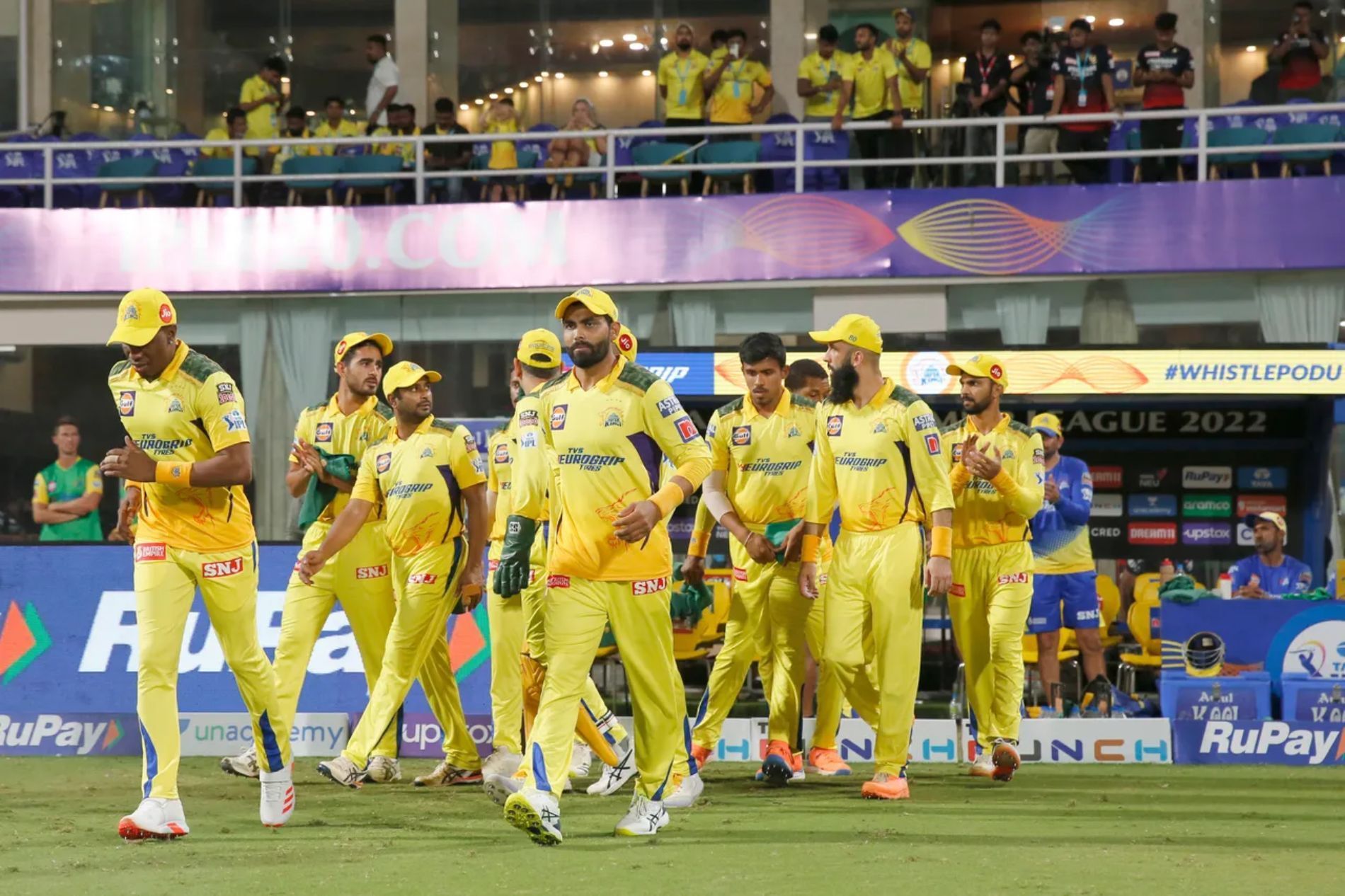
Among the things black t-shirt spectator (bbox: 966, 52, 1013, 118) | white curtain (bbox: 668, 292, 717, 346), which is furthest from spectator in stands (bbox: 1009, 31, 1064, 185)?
white curtain (bbox: 668, 292, 717, 346)

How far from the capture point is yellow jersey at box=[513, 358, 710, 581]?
7.66 metres

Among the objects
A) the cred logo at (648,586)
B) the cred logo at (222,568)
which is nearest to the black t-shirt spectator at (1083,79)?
the cred logo at (648,586)

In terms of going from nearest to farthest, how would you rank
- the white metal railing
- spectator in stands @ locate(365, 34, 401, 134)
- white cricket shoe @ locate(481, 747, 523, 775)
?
1. white cricket shoe @ locate(481, 747, 523, 775)
2. the white metal railing
3. spectator in stands @ locate(365, 34, 401, 134)

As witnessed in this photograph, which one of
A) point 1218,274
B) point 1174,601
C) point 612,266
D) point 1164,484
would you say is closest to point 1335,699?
point 1174,601

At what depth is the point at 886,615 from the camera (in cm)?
960

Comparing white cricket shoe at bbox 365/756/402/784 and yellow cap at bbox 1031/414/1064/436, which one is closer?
white cricket shoe at bbox 365/756/402/784

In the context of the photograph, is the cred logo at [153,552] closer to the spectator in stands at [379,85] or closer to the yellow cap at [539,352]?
the yellow cap at [539,352]

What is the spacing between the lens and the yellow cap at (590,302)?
7570 millimetres

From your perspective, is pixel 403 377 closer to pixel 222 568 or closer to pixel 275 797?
pixel 222 568

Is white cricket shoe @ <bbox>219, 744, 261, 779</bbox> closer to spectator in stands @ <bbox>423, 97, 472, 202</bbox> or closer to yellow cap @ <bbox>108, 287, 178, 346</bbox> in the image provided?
yellow cap @ <bbox>108, 287, 178, 346</bbox>

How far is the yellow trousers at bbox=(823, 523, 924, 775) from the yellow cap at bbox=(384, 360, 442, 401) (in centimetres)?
267

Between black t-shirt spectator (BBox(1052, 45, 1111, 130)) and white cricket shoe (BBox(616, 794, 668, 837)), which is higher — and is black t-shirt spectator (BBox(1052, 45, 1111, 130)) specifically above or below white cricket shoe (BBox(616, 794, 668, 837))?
above

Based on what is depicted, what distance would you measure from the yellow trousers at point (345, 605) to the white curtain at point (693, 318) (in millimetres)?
10273

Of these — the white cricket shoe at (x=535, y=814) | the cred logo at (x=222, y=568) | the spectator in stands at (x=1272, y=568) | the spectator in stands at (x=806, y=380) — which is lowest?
the white cricket shoe at (x=535, y=814)
